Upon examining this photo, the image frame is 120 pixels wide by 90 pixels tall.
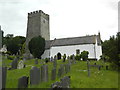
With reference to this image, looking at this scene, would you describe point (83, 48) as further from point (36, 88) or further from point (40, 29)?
point (36, 88)

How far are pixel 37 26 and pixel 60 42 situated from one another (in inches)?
425

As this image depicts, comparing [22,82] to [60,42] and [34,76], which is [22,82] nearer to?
[34,76]

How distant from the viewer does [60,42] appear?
3716cm

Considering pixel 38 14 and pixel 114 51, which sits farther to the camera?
pixel 38 14

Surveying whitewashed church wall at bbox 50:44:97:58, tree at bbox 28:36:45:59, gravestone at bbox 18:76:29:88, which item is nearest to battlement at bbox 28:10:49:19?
tree at bbox 28:36:45:59

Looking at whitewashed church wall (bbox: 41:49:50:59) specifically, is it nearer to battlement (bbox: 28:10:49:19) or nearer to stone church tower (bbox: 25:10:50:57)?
stone church tower (bbox: 25:10:50:57)

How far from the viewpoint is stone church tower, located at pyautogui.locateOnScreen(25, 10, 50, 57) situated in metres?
42.4

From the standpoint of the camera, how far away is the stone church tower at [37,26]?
42438 mm

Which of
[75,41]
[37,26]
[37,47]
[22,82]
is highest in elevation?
[37,26]

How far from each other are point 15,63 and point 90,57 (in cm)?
2241

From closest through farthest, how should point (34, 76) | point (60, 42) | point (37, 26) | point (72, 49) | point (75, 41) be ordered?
point (34, 76) → point (72, 49) → point (75, 41) → point (60, 42) → point (37, 26)

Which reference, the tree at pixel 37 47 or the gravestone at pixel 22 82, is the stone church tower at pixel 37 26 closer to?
the tree at pixel 37 47

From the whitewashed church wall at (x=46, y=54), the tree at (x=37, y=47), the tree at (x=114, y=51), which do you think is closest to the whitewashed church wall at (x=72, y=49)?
the whitewashed church wall at (x=46, y=54)

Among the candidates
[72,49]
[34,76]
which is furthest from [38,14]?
[34,76]
